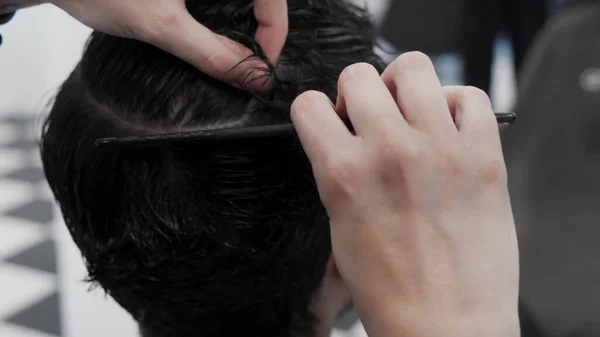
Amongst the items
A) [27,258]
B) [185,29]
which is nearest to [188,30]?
[185,29]

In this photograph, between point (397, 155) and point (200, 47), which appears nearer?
point (397, 155)

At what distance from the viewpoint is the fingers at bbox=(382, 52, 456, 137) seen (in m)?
0.56

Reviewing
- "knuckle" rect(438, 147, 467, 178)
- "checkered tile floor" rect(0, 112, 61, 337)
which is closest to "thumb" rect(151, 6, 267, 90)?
"knuckle" rect(438, 147, 467, 178)

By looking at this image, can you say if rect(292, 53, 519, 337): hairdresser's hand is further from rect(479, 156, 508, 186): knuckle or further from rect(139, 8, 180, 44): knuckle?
rect(139, 8, 180, 44): knuckle

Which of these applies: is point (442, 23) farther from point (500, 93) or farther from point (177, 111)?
point (177, 111)

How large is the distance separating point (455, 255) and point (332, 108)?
0.55ft

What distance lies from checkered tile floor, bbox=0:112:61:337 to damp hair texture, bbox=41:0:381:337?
1.17 metres

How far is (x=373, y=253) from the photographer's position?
0.55 m

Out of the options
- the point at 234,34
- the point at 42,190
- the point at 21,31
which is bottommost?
the point at 42,190

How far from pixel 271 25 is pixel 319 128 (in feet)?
0.67

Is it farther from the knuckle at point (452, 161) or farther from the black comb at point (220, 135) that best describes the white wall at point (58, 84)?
the knuckle at point (452, 161)

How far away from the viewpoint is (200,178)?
735 millimetres

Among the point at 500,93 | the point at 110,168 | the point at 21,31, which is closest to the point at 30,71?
Answer: the point at 21,31

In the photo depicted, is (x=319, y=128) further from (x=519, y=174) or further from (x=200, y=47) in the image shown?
(x=519, y=174)
